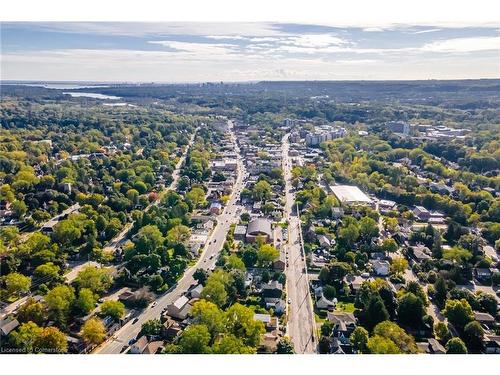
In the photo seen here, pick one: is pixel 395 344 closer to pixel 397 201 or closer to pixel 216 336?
pixel 216 336

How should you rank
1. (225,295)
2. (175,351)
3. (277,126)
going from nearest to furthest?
(175,351) → (225,295) → (277,126)

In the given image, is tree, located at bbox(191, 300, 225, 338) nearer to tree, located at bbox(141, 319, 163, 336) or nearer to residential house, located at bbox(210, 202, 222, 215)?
tree, located at bbox(141, 319, 163, 336)

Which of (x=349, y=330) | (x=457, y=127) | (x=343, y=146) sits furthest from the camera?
(x=457, y=127)

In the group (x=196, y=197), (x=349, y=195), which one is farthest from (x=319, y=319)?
(x=349, y=195)

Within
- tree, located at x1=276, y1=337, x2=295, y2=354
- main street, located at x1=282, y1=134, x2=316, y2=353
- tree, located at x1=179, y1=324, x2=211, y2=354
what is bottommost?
main street, located at x1=282, y1=134, x2=316, y2=353

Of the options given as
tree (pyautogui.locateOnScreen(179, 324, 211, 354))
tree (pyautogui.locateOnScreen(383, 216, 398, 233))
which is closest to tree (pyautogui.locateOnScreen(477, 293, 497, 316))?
tree (pyautogui.locateOnScreen(383, 216, 398, 233))

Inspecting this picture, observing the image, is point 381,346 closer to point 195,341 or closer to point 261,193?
point 195,341

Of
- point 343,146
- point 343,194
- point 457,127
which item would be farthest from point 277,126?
point 343,194

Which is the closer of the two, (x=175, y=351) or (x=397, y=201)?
(x=175, y=351)
